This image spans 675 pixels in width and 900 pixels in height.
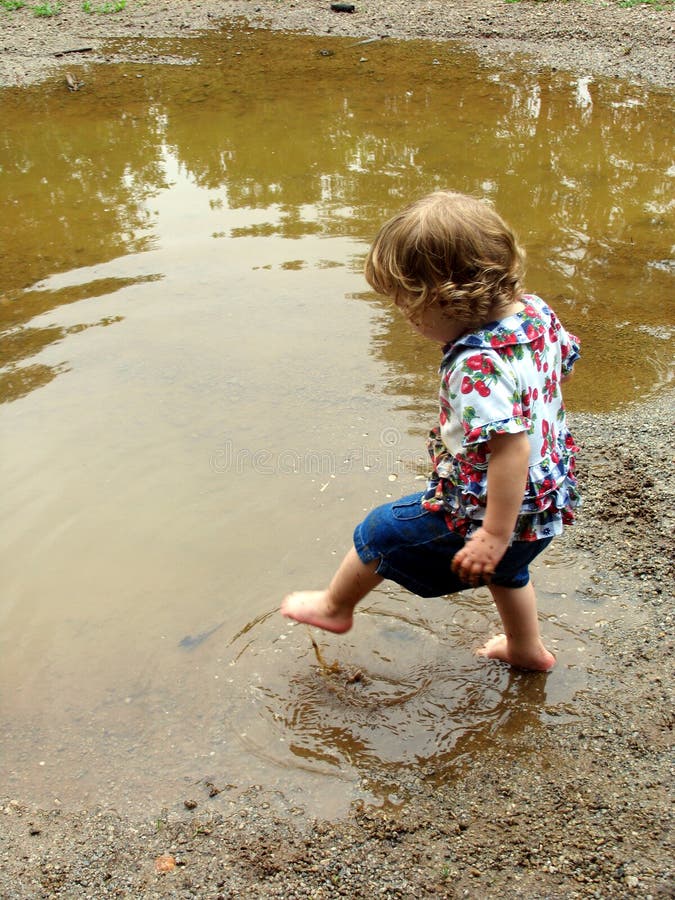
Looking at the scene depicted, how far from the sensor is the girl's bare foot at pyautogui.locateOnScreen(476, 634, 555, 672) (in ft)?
7.95

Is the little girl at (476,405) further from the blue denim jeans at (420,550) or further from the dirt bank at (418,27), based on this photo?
the dirt bank at (418,27)

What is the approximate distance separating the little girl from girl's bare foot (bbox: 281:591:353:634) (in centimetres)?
A: 25

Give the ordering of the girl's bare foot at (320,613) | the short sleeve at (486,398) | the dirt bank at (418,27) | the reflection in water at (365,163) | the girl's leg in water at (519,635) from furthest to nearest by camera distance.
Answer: the dirt bank at (418,27) < the reflection in water at (365,163) < the girl's bare foot at (320,613) < the girl's leg in water at (519,635) < the short sleeve at (486,398)

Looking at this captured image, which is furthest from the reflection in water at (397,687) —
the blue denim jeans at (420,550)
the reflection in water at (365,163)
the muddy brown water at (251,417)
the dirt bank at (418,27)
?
the dirt bank at (418,27)

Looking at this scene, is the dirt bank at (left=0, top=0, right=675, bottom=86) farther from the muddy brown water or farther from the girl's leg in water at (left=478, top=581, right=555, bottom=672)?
the girl's leg in water at (left=478, top=581, right=555, bottom=672)

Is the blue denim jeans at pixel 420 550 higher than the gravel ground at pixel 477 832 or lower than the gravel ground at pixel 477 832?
higher

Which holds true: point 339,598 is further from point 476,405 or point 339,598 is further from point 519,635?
point 476,405

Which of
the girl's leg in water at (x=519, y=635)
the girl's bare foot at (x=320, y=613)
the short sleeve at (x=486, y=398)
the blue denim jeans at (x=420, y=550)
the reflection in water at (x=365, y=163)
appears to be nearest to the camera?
the short sleeve at (x=486, y=398)

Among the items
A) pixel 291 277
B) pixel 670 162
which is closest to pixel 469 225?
pixel 291 277

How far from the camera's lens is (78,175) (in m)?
6.62

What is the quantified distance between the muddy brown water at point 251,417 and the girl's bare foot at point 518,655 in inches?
1.6

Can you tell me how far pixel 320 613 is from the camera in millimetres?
2396

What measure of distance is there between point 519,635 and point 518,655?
101 mm

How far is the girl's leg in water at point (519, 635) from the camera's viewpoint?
7.43ft
